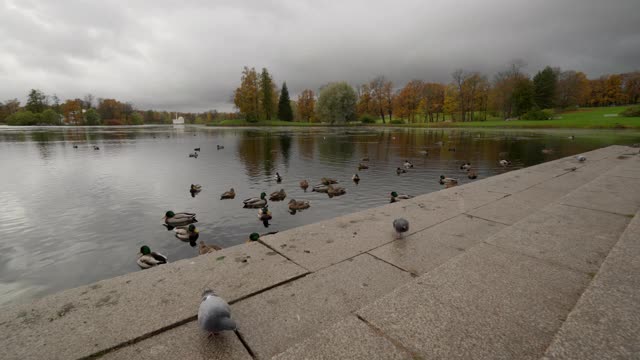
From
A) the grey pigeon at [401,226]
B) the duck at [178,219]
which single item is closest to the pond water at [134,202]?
the duck at [178,219]

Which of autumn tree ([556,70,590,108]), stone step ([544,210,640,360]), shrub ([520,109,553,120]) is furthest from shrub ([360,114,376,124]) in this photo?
stone step ([544,210,640,360])

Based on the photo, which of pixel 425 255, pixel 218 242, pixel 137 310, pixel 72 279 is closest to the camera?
pixel 137 310

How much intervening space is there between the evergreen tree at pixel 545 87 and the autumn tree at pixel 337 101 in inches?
2099

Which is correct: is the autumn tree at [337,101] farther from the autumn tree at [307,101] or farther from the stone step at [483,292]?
the stone step at [483,292]

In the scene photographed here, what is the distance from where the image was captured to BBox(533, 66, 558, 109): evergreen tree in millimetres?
86312

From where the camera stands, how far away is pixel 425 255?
13.8 feet

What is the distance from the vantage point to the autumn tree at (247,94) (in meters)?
96.6

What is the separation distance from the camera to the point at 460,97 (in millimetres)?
89875

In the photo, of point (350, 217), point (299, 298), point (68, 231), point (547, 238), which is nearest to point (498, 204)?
point (547, 238)

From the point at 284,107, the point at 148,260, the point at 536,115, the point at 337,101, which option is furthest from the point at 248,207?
the point at 284,107

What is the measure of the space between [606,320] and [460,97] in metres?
99.8

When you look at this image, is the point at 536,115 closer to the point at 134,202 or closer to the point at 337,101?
the point at 337,101

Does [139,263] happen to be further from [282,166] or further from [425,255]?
[282,166]

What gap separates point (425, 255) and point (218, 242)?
6557 millimetres
